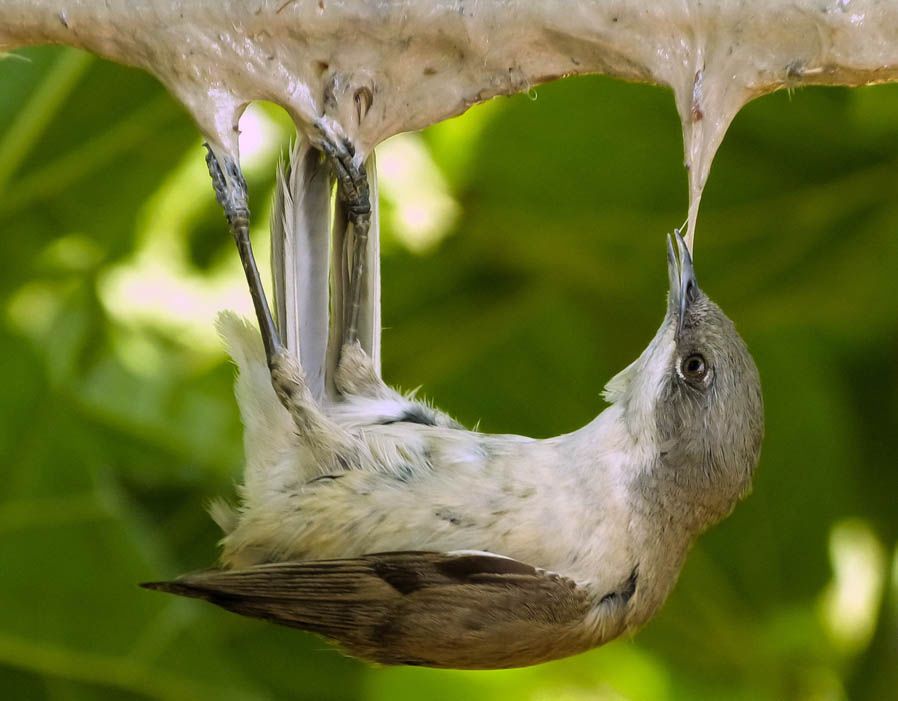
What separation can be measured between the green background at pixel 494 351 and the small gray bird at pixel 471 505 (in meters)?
0.70

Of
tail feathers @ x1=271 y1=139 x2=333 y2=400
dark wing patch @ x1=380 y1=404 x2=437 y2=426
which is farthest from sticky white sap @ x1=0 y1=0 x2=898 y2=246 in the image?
dark wing patch @ x1=380 y1=404 x2=437 y2=426

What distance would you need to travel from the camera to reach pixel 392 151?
2.99 meters

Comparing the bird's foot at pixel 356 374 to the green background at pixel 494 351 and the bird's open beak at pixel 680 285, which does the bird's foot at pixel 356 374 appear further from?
the green background at pixel 494 351

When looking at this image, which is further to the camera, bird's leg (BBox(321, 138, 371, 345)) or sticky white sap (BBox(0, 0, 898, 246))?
bird's leg (BBox(321, 138, 371, 345))

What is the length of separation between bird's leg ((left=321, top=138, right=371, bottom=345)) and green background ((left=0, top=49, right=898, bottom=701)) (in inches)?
32.5

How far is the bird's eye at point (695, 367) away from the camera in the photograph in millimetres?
2045

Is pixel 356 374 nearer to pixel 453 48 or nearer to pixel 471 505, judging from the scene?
pixel 471 505

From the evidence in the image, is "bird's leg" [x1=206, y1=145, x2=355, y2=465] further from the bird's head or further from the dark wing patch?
the bird's head

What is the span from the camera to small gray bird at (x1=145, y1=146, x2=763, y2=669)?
1.87 meters

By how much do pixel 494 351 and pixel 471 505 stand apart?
1.37 m

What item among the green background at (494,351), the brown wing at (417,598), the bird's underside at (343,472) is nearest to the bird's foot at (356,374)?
the bird's underside at (343,472)

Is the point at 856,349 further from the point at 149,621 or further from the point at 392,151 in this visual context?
the point at 149,621

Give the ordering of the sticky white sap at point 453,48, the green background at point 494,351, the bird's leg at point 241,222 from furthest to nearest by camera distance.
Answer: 1. the green background at point 494,351
2. the bird's leg at point 241,222
3. the sticky white sap at point 453,48

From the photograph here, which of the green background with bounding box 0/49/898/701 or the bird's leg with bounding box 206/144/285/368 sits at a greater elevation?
the green background with bounding box 0/49/898/701
